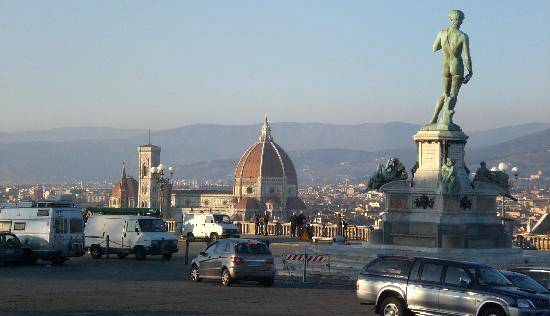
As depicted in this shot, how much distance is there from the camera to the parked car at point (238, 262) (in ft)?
96.7

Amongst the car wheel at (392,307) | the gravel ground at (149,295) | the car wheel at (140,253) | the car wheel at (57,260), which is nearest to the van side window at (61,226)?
the car wheel at (57,260)

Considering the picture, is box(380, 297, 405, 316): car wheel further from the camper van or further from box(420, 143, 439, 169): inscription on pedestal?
the camper van

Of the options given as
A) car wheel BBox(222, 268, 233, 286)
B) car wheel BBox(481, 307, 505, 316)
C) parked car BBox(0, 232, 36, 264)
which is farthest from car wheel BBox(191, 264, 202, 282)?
car wheel BBox(481, 307, 505, 316)

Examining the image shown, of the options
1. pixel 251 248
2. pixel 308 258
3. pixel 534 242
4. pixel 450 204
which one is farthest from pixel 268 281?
pixel 534 242

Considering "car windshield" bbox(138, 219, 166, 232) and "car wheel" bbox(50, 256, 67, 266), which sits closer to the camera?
"car wheel" bbox(50, 256, 67, 266)

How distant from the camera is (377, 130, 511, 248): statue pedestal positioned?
34188 mm

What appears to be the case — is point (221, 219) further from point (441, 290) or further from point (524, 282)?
point (441, 290)

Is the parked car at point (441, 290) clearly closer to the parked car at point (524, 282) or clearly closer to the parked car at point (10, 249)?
the parked car at point (524, 282)

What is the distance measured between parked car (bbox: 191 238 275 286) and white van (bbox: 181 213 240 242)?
2631cm

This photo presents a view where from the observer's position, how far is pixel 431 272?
21.5m

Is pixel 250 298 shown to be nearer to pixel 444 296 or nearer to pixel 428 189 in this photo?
pixel 444 296

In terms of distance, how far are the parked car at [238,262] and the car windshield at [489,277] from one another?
30.5 ft

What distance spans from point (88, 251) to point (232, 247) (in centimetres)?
1693

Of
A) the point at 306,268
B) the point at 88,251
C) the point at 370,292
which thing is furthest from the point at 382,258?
the point at 88,251
